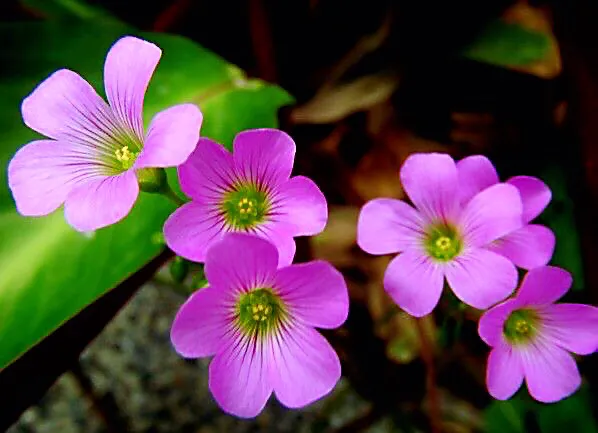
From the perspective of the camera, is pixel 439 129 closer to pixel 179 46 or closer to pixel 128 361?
pixel 179 46

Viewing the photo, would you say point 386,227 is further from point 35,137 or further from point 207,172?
point 35,137

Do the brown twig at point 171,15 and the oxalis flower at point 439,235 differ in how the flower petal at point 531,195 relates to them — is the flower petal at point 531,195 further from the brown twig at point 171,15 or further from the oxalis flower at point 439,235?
the brown twig at point 171,15

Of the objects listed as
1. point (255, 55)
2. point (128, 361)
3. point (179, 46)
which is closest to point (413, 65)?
point (255, 55)

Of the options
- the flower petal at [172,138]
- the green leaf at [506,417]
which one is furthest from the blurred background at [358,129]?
the flower petal at [172,138]

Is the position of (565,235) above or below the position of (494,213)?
below

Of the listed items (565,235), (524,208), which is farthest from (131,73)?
(565,235)

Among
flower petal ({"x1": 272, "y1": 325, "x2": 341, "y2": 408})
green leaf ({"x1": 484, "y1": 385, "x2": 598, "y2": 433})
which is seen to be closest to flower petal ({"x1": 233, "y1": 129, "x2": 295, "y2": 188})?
flower petal ({"x1": 272, "y1": 325, "x2": 341, "y2": 408})
